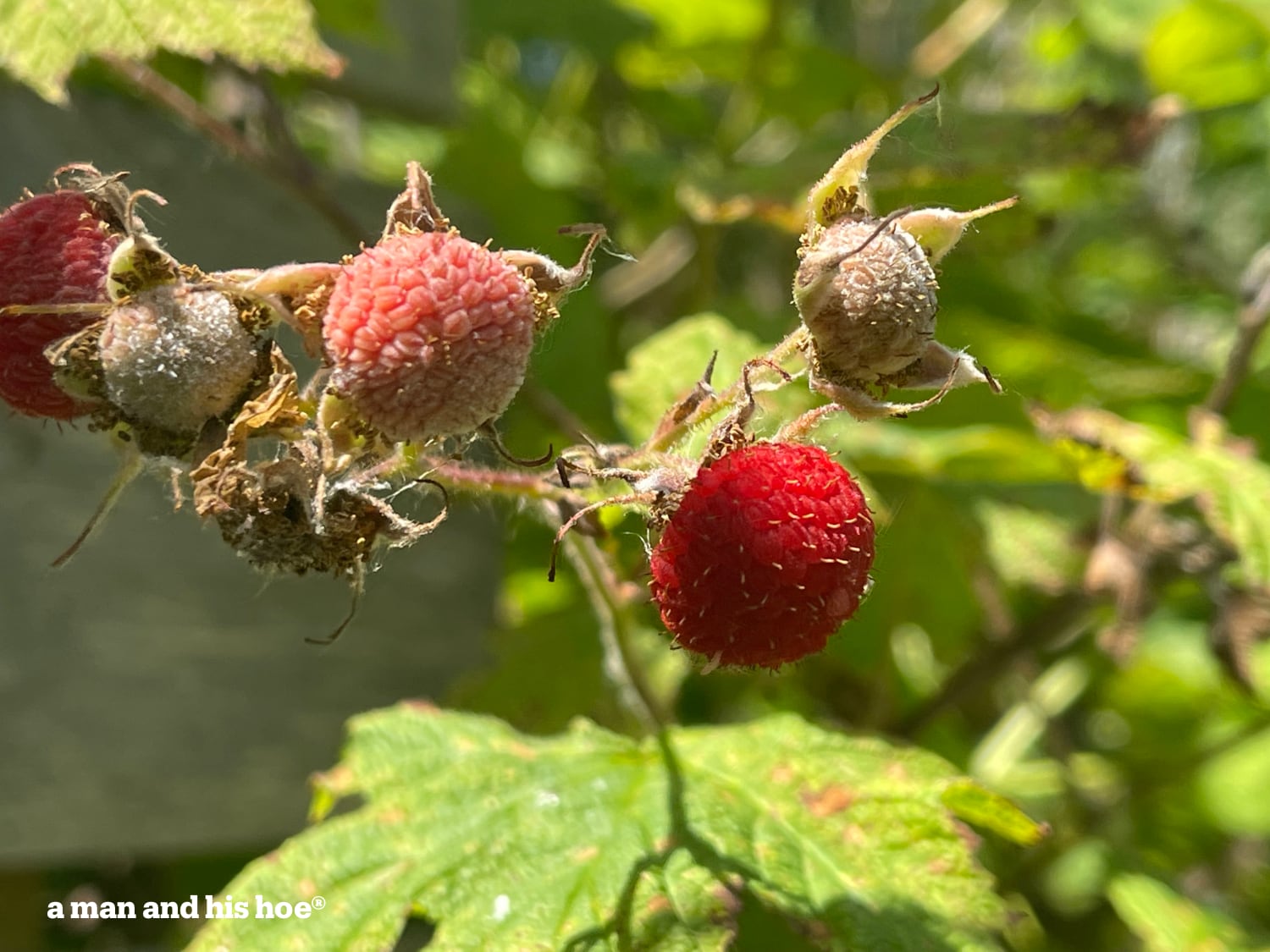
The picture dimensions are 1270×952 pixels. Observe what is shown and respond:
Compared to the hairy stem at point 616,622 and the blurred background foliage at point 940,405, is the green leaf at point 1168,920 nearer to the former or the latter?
the blurred background foliage at point 940,405

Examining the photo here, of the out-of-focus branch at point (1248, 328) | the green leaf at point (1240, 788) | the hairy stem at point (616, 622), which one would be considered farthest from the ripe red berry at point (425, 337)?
the green leaf at point (1240, 788)

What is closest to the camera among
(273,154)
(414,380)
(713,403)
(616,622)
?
(414,380)

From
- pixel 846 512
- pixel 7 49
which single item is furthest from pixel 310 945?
pixel 7 49

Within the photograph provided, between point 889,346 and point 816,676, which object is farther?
point 816,676

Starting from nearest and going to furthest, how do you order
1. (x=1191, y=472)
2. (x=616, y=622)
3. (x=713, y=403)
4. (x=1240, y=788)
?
(x=713, y=403), (x=616, y=622), (x=1191, y=472), (x=1240, y=788)

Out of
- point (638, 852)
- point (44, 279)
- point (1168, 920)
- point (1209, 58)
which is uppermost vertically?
point (1209, 58)

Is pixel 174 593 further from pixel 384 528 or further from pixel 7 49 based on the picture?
pixel 384 528

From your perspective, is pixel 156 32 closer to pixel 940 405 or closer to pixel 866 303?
pixel 866 303

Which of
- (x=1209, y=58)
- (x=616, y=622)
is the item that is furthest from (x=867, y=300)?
(x=1209, y=58)
